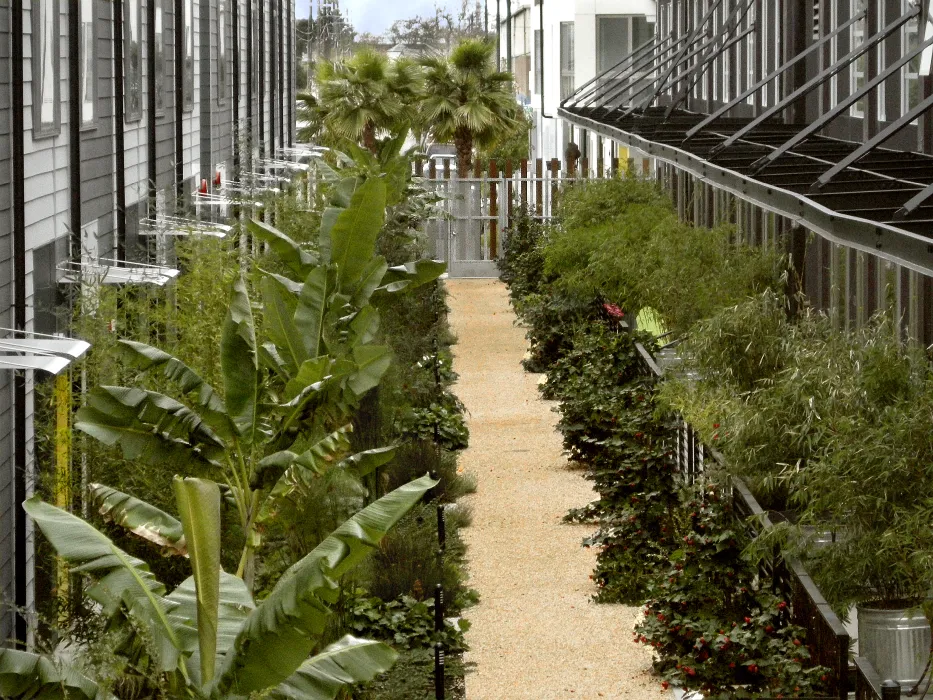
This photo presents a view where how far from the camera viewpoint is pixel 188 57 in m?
20.0

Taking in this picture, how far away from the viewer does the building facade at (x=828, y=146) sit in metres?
8.41

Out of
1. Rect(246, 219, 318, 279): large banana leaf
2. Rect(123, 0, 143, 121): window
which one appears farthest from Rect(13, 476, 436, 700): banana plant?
Rect(123, 0, 143, 121): window

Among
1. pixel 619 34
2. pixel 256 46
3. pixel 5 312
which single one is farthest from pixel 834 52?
pixel 619 34

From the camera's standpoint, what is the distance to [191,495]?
6672mm

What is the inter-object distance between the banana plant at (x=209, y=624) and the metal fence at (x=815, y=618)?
2408 mm

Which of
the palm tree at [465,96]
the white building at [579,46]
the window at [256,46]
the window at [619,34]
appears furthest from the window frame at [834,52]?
the window at [619,34]

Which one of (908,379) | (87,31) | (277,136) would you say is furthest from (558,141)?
(908,379)

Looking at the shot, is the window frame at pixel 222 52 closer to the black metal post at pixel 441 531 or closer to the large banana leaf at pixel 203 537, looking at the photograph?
the black metal post at pixel 441 531

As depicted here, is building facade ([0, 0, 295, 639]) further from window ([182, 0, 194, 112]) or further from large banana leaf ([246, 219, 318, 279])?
large banana leaf ([246, 219, 318, 279])

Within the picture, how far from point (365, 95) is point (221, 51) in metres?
11.9

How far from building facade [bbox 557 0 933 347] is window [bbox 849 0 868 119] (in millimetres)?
21

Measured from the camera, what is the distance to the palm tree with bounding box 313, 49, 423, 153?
113 ft

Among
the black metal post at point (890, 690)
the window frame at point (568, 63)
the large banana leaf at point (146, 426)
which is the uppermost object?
the window frame at point (568, 63)

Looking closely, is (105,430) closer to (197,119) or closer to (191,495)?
(191,495)
